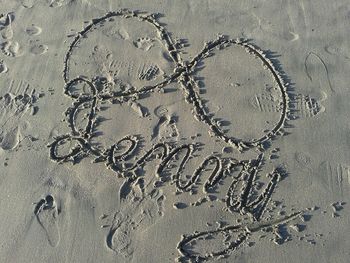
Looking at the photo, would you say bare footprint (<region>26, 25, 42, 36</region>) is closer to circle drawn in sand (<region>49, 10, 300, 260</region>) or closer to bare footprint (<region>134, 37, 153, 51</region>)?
circle drawn in sand (<region>49, 10, 300, 260</region>)

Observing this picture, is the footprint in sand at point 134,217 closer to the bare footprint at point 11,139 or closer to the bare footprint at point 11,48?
the bare footprint at point 11,139

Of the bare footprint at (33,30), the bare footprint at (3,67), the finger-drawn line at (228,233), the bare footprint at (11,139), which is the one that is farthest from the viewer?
the bare footprint at (33,30)

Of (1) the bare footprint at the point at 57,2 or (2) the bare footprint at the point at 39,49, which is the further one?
(1) the bare footprint at the point at 57,2

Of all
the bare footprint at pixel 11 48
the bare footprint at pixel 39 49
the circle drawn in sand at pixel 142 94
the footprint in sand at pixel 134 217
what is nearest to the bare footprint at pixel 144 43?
the circle drawn in sand at pixel 142 94

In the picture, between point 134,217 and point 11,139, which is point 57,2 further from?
point 134,217

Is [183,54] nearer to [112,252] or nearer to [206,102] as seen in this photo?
[206,102]

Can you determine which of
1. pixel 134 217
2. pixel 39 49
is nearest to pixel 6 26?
pixel 39 49

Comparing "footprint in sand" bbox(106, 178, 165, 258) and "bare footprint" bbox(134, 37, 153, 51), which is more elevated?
"bare footprint" bbox(134, 37, 153, 51)

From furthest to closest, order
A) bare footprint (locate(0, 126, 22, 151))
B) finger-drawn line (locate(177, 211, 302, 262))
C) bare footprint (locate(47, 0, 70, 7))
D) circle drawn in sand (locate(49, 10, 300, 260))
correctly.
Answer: bare footprint (locate(47, 0, 70, 7))
bare footprint (locate(0, 126, 22, 151))
circle drawn in sand (locate(49, 10, 300, 260))
finger-drawn line (locate(177, 211, 302, 262))

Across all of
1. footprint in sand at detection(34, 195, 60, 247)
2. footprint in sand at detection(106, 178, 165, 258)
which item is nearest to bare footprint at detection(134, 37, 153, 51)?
footprint in sand at detection(106, 178, 165, 258)
